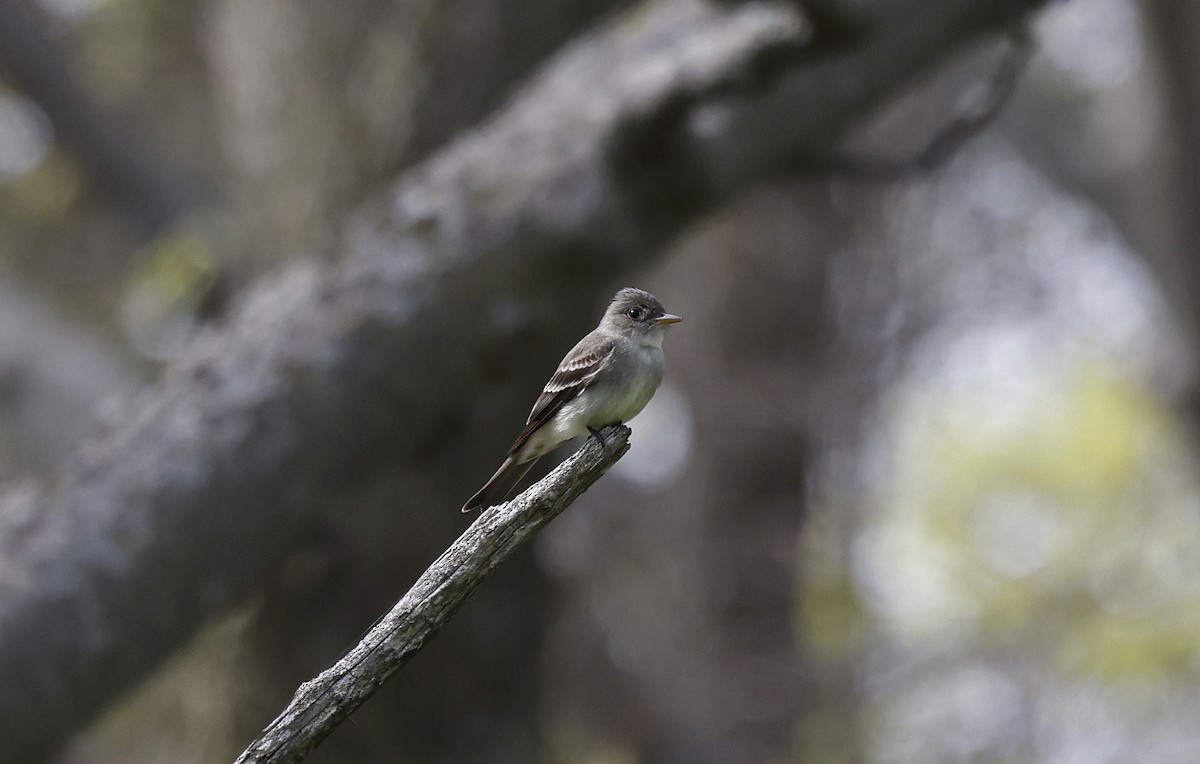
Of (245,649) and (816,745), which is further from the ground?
(245,649)

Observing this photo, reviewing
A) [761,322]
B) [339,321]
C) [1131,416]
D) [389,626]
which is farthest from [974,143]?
[389,626]

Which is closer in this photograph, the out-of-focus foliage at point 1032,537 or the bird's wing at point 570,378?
the bird's wing at point 570,378

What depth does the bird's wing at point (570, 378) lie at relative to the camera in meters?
2.52

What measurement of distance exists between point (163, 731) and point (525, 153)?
18.7 ft

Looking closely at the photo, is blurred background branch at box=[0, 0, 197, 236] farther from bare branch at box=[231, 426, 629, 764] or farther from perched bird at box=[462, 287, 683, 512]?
bare branch at box=[231, 426, 629, 764]

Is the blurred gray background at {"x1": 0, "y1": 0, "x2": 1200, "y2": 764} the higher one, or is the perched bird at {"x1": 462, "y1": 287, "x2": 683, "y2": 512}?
the blurred gray background at {"x1": 0, "y1": 0, "x2": 1200, "y2": 764}

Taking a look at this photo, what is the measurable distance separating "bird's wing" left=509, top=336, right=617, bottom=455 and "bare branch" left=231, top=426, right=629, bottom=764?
2.51 feet

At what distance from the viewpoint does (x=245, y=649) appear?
645 centimetres

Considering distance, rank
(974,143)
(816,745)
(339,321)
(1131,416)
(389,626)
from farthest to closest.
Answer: (1131,416), (974,143), (816,745), (339,321), (389,626)

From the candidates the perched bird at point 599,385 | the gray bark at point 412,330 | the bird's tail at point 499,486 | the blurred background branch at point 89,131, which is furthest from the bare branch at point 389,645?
the blurred background branch at point 89,131

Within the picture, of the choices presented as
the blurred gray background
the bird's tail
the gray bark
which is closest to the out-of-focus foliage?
the blurred gray background

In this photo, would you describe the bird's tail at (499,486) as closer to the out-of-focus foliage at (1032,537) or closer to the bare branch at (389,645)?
the bare branch at (389,645)

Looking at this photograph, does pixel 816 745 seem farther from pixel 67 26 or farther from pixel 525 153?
pixel 67 26

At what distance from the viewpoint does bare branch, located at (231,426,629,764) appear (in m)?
1.64
